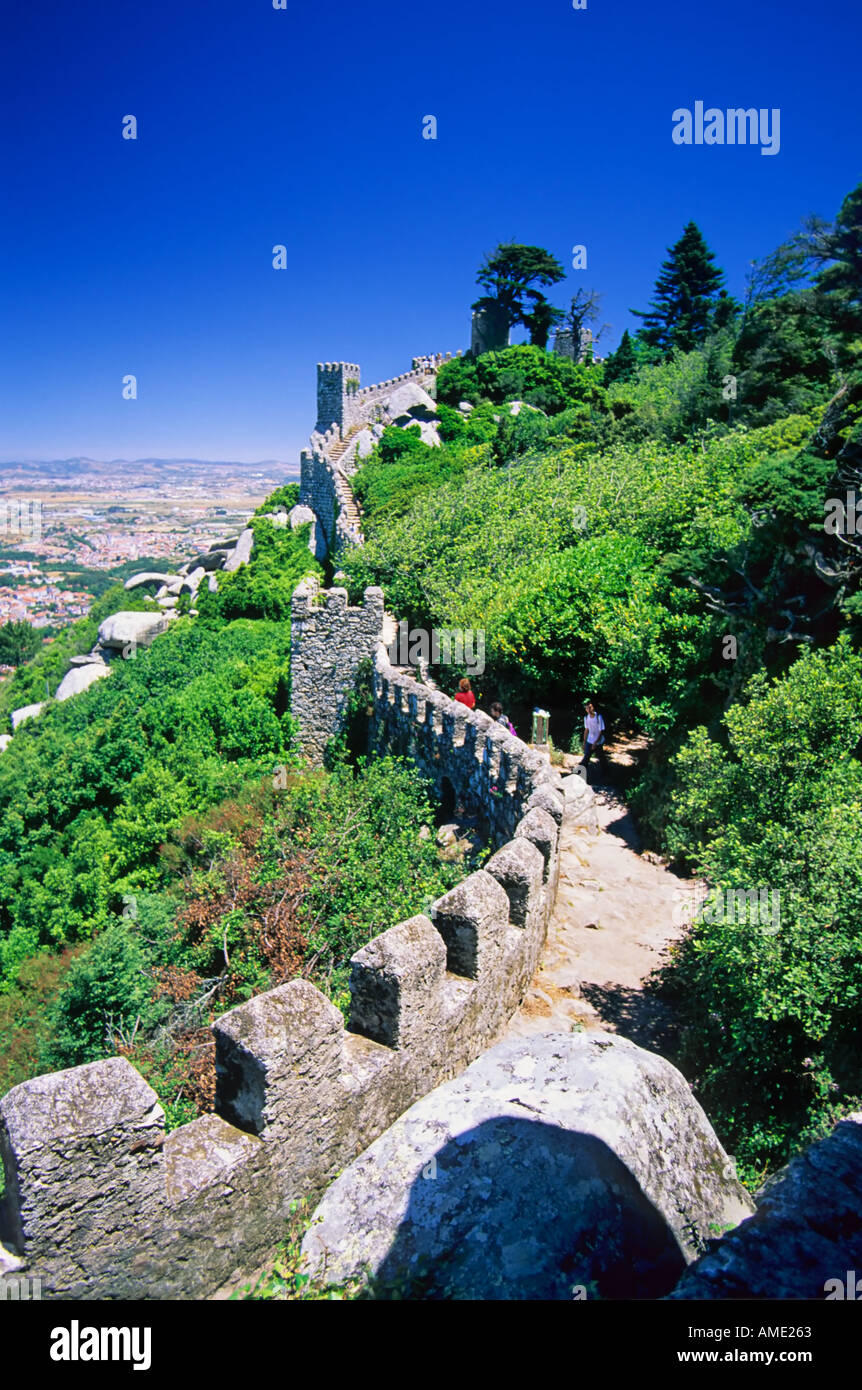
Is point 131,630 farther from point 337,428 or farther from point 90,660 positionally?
point 337,428

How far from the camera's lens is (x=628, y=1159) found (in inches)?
142

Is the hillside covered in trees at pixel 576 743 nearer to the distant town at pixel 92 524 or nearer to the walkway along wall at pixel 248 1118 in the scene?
the walkway along wall at pixel 248 1118

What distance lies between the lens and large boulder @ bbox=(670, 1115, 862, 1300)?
2574 millimetres

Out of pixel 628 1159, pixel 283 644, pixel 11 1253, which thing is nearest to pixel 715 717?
pixel 628 1159

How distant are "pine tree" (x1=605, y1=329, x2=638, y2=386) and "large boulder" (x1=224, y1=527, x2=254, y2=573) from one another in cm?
2106

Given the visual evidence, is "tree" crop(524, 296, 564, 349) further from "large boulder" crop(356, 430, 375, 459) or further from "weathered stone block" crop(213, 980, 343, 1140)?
"weathered stone block" crop(213, 980, 343, 1140)

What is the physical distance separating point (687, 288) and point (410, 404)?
55.7ft

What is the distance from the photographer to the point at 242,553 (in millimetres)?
35844

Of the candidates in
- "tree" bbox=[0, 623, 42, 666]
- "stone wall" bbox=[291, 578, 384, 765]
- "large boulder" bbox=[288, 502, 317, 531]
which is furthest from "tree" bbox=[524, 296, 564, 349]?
"tree" bbox=[0, 623, 42, 666]

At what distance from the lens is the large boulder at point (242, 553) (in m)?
34.6

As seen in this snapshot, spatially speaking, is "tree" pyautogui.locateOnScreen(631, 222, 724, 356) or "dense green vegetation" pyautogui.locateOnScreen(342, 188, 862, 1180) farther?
"tree" pyautogui.locateOnScreen(631, 222, 724, 356)

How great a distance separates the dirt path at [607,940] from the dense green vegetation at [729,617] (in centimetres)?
39

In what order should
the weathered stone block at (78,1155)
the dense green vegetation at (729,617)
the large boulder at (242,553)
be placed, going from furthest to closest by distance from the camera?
the large boulder at (242,553)
the dense green vegetation at (729,617)
the weathered stone block at (78,1155)

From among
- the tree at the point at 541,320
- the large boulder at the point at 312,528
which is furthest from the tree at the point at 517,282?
the large boulder at the point at 312,528
